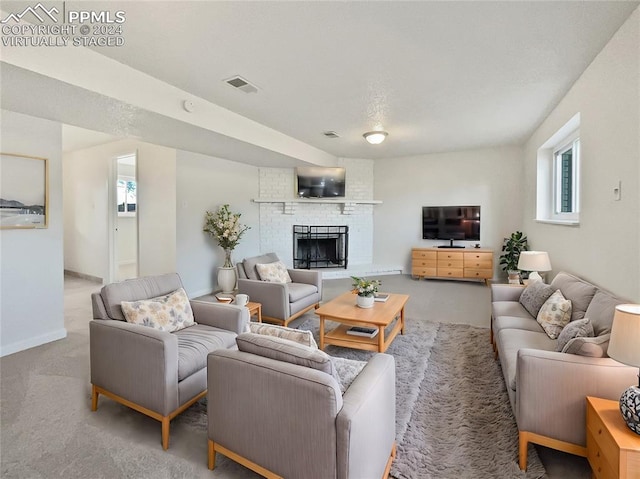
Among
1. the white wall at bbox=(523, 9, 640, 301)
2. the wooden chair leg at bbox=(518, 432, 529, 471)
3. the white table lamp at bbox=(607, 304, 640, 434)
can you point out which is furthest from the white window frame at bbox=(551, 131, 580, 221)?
the wooden chair leg at bbox=(518, 432, 529, 471)

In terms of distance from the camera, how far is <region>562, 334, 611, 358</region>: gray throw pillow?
168 cm

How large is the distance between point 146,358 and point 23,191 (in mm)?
2642

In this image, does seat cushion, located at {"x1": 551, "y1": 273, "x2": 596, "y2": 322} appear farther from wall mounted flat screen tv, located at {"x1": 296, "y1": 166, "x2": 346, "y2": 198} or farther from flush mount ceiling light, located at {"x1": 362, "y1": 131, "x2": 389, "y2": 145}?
wall mounted flat screen tv, located at {"x1": 296, "y1": 166, "x2": 346, "y2": 198}

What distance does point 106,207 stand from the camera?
6.01 m

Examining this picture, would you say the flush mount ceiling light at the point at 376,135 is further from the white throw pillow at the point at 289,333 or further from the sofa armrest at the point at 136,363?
the sofa armrest at the point at 136,363

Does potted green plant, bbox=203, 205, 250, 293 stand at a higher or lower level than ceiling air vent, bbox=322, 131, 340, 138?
lower

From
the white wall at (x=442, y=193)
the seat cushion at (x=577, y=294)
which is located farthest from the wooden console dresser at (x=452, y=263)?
the seat cushion at (x=577, y=294)

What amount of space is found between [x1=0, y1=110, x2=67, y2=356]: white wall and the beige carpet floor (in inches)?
10.9

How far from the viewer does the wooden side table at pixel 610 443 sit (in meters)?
1.27

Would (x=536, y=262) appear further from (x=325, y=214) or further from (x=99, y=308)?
(x=325, y=214)

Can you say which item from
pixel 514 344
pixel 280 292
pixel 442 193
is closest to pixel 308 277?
pixel 280 292

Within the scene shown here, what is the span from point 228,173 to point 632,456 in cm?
590

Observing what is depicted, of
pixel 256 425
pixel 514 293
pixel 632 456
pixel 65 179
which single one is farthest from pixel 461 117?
pixel 65 179

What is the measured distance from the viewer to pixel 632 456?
1269mm
